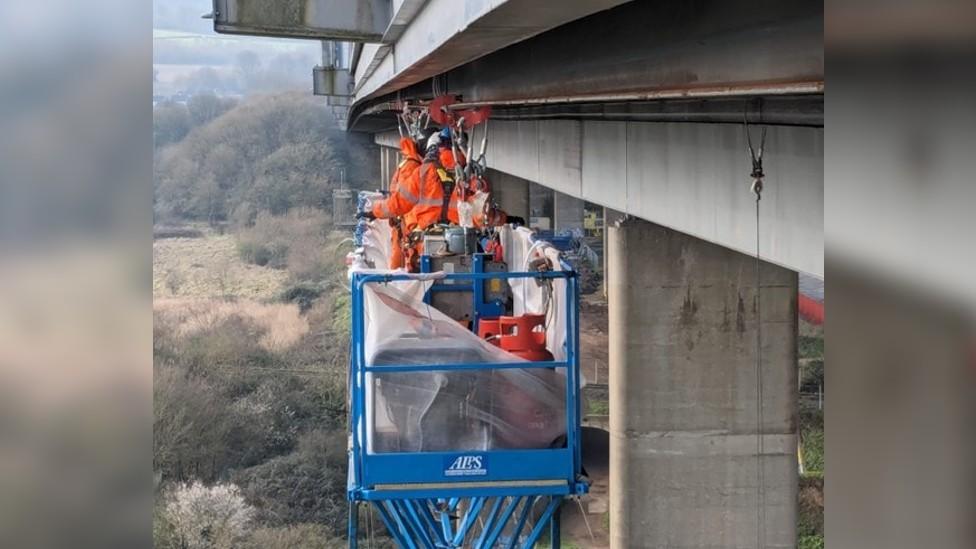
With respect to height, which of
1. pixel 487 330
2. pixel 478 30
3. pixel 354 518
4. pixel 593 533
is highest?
pixel 478 30

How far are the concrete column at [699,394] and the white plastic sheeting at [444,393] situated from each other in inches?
205

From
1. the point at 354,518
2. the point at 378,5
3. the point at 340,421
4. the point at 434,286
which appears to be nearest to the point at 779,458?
the point at 434,286

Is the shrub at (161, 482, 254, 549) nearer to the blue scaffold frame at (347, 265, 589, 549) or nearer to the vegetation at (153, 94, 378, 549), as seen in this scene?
the vegetation at (153, 94, 378, 549)

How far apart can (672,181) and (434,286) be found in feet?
17.7

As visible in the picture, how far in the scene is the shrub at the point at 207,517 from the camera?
28.2 meters

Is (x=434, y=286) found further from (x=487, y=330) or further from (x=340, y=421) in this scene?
(x=340, y=421)

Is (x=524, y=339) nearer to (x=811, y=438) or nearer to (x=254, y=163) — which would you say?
(x=811, y=438)

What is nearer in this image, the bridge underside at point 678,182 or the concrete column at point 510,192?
the bridge underside at point 678,182

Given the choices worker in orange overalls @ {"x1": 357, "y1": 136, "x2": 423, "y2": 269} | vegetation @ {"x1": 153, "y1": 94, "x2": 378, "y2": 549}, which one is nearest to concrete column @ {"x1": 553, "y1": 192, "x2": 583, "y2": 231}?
vegetation @ {"x1": 153, "y1": 94, "x2": 378, "y2": 549}

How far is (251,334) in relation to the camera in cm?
4606

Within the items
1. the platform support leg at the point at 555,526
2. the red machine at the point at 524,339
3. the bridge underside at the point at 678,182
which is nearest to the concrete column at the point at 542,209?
the bridge underside at the point at 678,182

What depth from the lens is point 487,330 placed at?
1145 cm

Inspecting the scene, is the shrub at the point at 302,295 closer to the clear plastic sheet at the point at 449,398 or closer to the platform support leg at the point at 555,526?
the platform support leg at the point at 555,526

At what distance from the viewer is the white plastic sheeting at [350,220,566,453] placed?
9375mm
